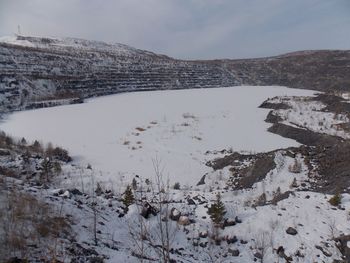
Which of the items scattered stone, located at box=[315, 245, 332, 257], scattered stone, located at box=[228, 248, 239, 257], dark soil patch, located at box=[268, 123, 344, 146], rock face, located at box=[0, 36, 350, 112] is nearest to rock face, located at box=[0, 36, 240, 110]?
rock face, located at box=[0, 36, 350, 112]

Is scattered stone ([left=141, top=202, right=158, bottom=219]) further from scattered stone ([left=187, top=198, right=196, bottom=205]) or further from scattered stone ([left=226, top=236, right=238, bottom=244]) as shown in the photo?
scattered stone ([left=226, top=236, right=238, bottom=244])

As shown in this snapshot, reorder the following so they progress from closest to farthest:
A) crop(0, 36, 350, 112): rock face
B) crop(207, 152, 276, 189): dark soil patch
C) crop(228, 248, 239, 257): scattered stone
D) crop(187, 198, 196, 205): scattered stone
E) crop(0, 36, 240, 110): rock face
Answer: crop(228, 248, 239, 257): scattered stone → crop(187, 198, 196, 205): scattered stone → crop(207, 152, 276, 189): dark soil patch → crop(0, 36, 240, 110): rock face → crop(0, 36, 350, 112): rock face

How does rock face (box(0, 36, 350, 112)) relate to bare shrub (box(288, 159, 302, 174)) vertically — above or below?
above

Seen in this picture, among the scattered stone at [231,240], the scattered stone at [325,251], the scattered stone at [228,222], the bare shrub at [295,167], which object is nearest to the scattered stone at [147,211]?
the scattered stone at [228,222]

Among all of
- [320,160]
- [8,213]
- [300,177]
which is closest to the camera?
[8,213]

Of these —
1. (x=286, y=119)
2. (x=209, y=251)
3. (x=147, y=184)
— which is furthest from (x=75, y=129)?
(x=209, y=251)

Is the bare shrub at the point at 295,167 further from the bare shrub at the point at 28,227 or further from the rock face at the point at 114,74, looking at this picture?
the rock face at the point at 114,74

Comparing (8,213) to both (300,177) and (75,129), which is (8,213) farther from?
(75,129)
